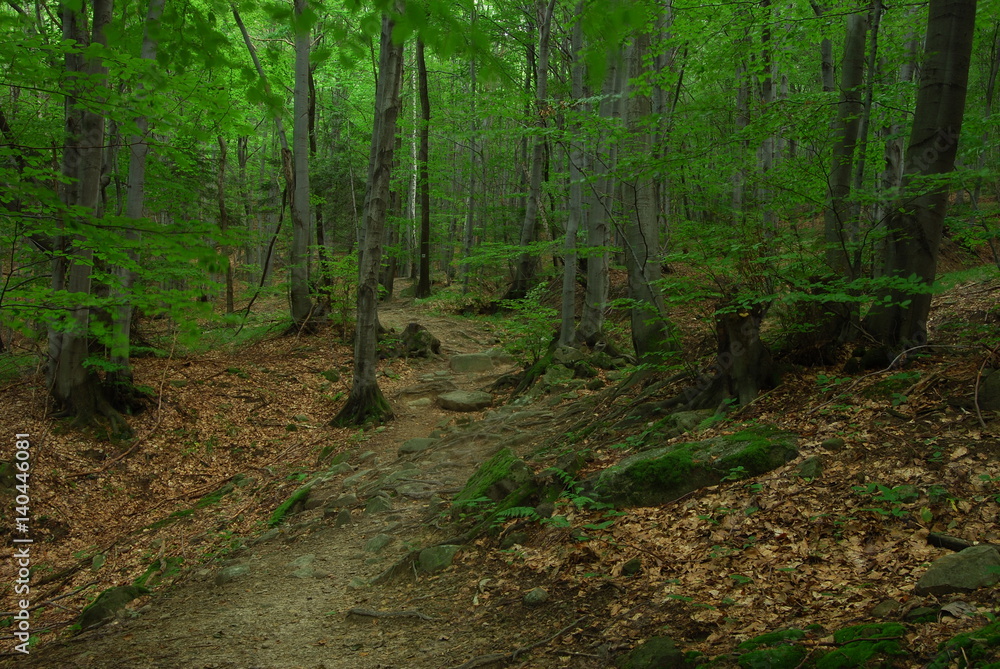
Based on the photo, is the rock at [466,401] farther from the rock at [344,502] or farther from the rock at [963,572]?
the rock at [963,572]

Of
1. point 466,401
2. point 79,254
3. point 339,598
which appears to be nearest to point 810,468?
point 339,598

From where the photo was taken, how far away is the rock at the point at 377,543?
210 inches

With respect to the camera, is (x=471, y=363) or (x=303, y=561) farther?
(x=471, y=363)

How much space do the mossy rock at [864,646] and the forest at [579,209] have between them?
1118 mm

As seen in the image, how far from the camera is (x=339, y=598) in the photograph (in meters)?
4.54

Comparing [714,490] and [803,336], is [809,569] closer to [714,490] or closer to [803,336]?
[714,490]

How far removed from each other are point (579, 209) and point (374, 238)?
13.8 ft

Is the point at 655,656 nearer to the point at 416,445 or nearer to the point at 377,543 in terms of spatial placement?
the point at 377,543

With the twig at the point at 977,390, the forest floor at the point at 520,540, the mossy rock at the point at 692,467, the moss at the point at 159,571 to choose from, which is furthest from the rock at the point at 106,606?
the twig at the point at 977,390

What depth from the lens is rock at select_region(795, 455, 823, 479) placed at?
Result: 378 cm

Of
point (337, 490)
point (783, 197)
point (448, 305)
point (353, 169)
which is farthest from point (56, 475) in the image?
point (353, 169)

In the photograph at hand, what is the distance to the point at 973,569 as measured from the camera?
251cm

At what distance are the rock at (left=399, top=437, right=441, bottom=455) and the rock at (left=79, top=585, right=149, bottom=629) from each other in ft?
11.2

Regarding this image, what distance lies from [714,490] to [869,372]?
1883 millimetres
